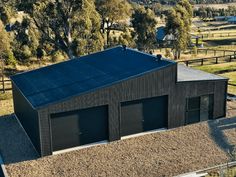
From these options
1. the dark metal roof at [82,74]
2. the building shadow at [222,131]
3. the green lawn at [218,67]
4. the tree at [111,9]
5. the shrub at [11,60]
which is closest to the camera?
the building shadow at [222,131]

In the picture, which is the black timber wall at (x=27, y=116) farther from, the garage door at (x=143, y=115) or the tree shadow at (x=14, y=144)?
the garage door at (x=143, y=115)

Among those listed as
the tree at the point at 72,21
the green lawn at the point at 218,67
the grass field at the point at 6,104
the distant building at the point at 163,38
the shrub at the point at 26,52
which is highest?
the tree at the point at 72,21

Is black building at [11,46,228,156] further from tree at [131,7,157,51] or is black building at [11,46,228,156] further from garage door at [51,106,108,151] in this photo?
tree at [131,7,157,51]

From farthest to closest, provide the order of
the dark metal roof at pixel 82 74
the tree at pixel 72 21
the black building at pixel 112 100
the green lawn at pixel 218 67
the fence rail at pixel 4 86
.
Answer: the tree at pixel 72 21 < the green lawn at pixel 218 67 < the fence rail at pixel 4 86 < the dark metal roof at pixel 82 74 < the black building at pixel 112 100

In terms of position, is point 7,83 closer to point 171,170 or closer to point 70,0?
point 70,0

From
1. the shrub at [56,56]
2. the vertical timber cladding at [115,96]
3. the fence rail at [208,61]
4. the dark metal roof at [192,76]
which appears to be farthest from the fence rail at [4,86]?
the fence rail at [208,61]

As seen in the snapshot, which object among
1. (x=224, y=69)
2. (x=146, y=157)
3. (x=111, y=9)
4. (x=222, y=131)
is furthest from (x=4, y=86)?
(x=224, y=69)

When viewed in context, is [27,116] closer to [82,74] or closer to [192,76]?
[82,74]
